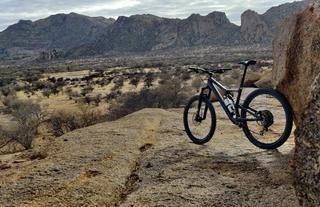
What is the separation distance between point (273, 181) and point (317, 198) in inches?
63.7

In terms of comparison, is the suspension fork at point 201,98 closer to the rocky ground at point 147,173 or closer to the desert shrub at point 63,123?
the rocky ground at point 147,173

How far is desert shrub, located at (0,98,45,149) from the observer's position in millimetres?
10695

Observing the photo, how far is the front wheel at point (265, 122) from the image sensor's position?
17.8 ft

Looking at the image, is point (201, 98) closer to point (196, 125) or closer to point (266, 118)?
point (196, 125)

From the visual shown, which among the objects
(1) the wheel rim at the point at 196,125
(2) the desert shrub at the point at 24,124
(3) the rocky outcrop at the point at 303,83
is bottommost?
(2) the desert shrub at the point at 24,124

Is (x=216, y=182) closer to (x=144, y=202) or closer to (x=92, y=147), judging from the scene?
(x=144, y=202)

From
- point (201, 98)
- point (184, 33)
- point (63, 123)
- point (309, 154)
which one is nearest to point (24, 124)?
point (63, 123)

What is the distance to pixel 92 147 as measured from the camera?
248 inches

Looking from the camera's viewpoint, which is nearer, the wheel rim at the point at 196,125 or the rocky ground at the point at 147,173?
the rocky ground at the point at 147,173

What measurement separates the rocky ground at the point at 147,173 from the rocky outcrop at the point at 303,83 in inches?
29.3

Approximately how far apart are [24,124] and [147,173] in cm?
904

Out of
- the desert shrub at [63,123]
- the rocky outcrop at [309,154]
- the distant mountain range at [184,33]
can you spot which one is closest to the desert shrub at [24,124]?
the desert shrub at [63,123]

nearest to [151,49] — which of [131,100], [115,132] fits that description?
[131,100]

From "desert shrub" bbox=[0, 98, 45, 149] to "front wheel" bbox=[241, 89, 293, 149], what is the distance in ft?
20.2
